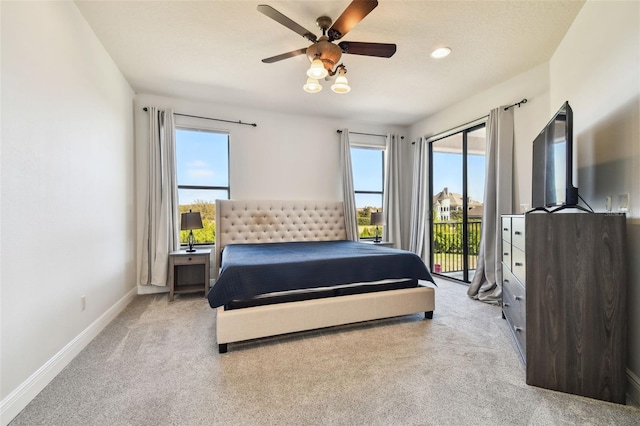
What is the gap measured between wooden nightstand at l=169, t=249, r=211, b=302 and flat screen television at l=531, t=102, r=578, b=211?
12.2ft

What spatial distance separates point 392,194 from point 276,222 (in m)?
2.22

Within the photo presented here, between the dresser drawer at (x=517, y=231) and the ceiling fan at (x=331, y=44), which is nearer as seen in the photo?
the ceiling fan at (x=331, y=44)

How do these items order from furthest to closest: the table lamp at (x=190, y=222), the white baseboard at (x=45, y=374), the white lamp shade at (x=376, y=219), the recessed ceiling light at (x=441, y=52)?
1. the white lamp shade at (x=376, y=219)
2. the table lamp at (x=190, y=222)
3. the recessed ceiling light at (x=441, y=52)
4. the white baseboard at (x=45, y=374)

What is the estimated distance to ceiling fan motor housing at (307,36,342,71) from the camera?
216 centimetres

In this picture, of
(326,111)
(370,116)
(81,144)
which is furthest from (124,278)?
(370,116)

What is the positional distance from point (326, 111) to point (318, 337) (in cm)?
353

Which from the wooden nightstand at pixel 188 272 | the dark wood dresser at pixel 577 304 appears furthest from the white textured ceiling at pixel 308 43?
the wooden nightstand at pixel 188 272

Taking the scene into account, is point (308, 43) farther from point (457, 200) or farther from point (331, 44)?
point (457, 200)

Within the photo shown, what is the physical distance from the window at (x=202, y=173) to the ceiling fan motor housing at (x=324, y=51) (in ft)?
8.63

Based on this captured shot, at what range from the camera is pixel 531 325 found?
182 centimetres

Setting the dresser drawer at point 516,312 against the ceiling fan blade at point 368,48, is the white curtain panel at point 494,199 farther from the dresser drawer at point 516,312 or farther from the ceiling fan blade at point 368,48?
the ceiling fan blade at point 368,48

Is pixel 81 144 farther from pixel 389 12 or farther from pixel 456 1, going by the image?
pixel 456 1

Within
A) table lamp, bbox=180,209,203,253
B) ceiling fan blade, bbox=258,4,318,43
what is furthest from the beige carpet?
ceiling fan blade, bbox=258,4,318,43

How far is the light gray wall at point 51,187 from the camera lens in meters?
1.56
